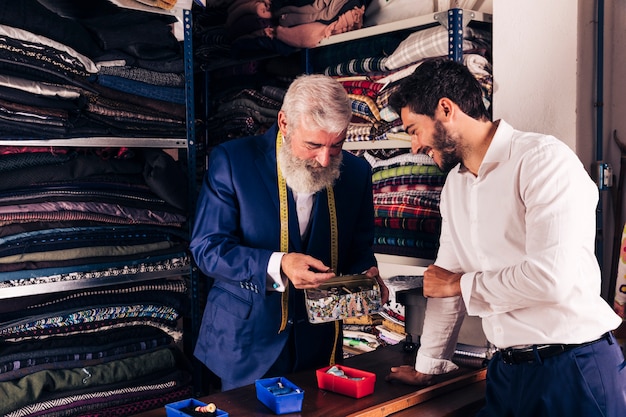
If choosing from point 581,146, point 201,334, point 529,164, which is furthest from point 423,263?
point 529,164

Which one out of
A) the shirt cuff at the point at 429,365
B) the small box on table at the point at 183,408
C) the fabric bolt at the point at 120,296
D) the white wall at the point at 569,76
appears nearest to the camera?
the small box on table at the point at 183,408

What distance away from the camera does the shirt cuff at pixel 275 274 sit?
2.28 m

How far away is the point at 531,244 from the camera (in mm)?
1829

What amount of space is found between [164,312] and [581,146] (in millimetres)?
1907

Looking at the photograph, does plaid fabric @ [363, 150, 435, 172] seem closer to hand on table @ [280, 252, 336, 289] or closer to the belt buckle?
hand on table @ [280, 252, 336, 289]

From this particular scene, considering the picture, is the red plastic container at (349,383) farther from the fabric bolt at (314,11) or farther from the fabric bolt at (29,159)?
the fabric bolt at (314,11)

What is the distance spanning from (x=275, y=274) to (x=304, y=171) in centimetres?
38

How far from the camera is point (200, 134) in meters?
4.29

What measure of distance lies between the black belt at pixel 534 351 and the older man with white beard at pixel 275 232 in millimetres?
508

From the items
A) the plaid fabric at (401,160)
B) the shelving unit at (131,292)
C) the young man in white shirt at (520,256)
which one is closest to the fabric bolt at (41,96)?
the shelving unit at (131,292)

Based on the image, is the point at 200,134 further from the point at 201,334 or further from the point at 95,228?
the point at 201,334

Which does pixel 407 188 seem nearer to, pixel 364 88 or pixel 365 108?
Result: pixel 365 108

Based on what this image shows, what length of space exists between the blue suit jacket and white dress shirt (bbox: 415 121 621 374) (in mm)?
670

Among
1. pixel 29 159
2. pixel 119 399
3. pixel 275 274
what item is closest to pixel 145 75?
pixel 29 159
